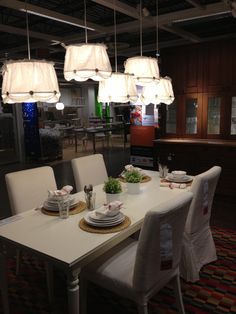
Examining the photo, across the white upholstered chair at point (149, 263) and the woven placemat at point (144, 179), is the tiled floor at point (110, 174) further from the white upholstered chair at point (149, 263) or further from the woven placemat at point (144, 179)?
the white upholstered chair at point (149, 263)

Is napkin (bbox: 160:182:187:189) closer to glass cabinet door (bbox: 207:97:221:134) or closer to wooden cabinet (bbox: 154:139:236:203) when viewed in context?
wooden cabinet (bbox: 154:139:236:203)

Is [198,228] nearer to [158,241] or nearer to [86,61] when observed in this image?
[158,241]

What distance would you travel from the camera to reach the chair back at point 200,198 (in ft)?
7.06

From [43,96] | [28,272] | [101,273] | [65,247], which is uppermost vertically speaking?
[43,96]

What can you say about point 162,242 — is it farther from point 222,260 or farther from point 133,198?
point 222,260

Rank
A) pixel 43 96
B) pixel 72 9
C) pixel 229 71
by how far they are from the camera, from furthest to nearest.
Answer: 1. pixel 229 71
2. pixel 72 9
3. pixel 43 96

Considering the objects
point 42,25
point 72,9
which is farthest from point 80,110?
point 72,9

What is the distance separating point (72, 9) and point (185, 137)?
2791 millimetres

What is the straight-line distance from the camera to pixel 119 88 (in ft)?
8.32

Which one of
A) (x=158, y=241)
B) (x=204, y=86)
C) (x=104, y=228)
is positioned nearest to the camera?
(x=158, y=241)

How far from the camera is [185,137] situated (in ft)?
17.3

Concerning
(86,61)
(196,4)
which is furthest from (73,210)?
(196,4)

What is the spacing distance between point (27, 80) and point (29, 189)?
3.32 ft

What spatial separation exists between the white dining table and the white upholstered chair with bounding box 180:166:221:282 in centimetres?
29
